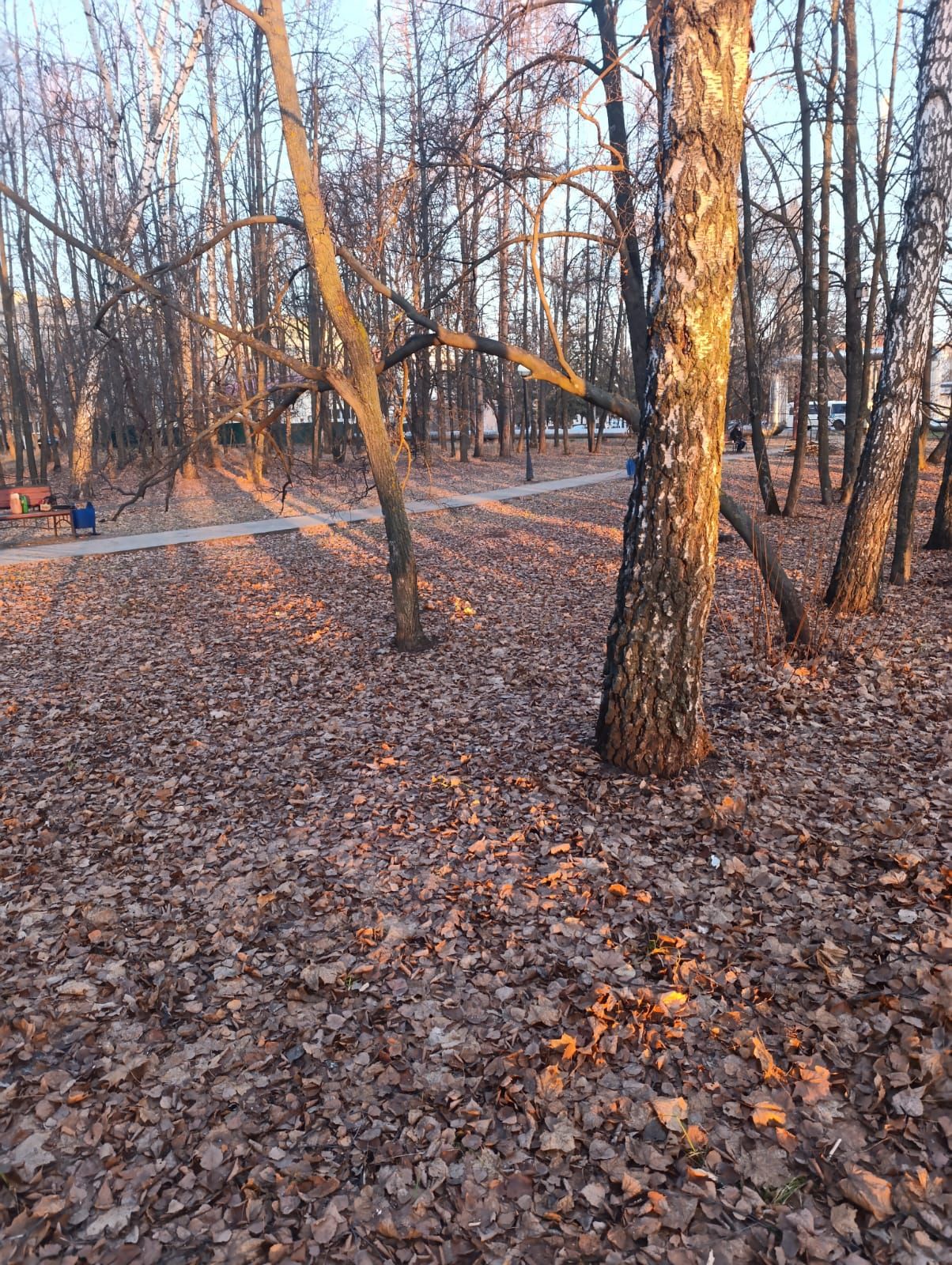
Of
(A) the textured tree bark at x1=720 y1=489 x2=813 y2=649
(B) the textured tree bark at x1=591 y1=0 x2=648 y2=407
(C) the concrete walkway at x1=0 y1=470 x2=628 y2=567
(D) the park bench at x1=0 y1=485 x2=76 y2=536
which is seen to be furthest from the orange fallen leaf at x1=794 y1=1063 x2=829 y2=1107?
(D) the park bench at x1=0 y1=485 x2=76 y2=536

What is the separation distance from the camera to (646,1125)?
2.65 meters

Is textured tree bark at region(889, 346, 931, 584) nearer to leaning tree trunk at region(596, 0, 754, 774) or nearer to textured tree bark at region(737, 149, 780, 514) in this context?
leaning tree trunk at region(596, 0, 754, 774)

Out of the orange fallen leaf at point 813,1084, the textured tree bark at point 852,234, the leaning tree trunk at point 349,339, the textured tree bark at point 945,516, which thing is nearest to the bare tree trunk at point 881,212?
the textured tree bark at point 852,234

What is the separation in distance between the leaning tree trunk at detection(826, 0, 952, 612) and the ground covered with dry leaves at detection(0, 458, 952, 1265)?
3.13ft

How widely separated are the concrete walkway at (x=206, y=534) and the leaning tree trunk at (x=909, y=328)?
11.1 metres

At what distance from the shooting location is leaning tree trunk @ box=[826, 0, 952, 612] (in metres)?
6.73

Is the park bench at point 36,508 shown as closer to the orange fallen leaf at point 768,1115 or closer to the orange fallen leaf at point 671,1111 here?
the orange fallen leaf at point 671,1111

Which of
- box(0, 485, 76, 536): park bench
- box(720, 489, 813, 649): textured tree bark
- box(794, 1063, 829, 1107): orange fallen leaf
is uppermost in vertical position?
box(0, 485, 76, 536): park bench

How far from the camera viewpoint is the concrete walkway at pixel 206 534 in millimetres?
13945

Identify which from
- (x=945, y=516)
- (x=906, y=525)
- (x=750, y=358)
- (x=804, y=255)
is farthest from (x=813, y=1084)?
(x=804, y=255)

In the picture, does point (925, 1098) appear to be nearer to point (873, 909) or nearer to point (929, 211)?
point (873, 909)

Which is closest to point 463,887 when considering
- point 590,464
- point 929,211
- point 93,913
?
point 93,913

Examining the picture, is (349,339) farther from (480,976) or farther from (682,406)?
(480,976)

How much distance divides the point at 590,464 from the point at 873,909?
96.0 ft
